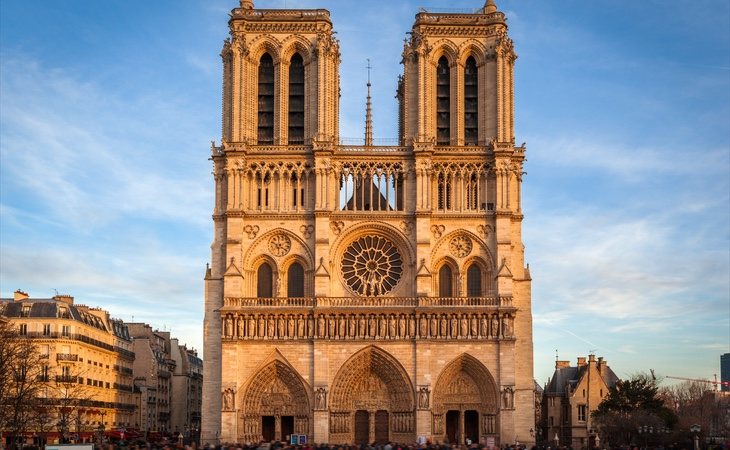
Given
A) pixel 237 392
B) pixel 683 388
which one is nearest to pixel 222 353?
pixel 237 392

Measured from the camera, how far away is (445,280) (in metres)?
58.7

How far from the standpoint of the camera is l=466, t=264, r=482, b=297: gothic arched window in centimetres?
5853

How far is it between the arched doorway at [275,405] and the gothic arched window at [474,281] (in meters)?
10.1

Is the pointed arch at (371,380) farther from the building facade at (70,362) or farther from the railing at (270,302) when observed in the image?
the building facade at (70,362)

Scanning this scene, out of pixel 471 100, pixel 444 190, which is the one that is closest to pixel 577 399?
pixel 444 190

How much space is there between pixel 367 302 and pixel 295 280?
417 cm

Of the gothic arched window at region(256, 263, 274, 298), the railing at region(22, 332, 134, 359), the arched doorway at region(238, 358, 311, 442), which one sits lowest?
the arched doorway at region(238, 358, 311, 442)

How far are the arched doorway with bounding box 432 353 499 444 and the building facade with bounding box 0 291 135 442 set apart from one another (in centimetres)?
1907

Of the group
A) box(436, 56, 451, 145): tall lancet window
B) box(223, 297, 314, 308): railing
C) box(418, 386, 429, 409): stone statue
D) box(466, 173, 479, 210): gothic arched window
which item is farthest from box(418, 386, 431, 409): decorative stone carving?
box(436, 56, 451, 145): tall lancet window

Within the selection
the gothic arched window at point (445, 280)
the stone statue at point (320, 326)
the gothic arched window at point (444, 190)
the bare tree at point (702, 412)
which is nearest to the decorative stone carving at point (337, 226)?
the stone statue at point (320, 326)

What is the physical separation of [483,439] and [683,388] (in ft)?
177

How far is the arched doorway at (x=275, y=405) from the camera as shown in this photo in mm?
56406

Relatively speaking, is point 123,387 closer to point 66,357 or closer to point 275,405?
point 66,357

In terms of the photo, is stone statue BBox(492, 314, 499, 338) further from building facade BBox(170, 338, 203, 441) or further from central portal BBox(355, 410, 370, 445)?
building facade BBox(170, 338, 203, 441)
